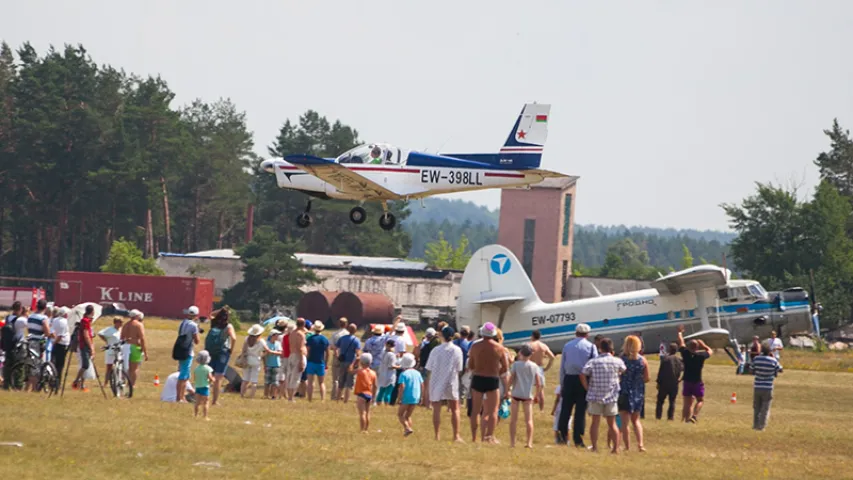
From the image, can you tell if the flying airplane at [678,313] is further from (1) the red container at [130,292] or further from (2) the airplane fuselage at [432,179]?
(1) the red container at [130,292]

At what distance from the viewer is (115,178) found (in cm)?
9388

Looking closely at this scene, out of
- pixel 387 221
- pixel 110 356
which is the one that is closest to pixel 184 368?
pixel 110 356

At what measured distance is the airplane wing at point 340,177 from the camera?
107ft

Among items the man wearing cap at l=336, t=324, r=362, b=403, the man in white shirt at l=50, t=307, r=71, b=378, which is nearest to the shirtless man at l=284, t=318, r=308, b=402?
the man wearing cap at l=336, t=324, r=362, b=403

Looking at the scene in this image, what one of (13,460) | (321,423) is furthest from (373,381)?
(13,460)

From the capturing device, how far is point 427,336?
2375 centimetres

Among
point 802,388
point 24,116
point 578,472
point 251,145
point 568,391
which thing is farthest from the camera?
point 251,145

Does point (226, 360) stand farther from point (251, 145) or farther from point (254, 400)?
point (251, 145)

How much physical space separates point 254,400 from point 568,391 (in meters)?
7.36

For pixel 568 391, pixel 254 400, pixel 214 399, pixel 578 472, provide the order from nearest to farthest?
pixel 578 472, pixel 568 391, pixel 214 399, pixel 254 400

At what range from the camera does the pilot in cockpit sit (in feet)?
111

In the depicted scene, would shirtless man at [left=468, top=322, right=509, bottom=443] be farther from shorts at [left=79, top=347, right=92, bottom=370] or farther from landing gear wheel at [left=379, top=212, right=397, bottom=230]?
landing gear wheel at [left=379, top=212, right=397, bottom=230]

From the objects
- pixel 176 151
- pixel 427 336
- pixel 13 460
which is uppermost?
pixel 176 151

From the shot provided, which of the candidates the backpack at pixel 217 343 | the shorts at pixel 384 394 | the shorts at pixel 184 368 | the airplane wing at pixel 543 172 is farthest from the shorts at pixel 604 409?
the airplane wing at pixel 543 172
